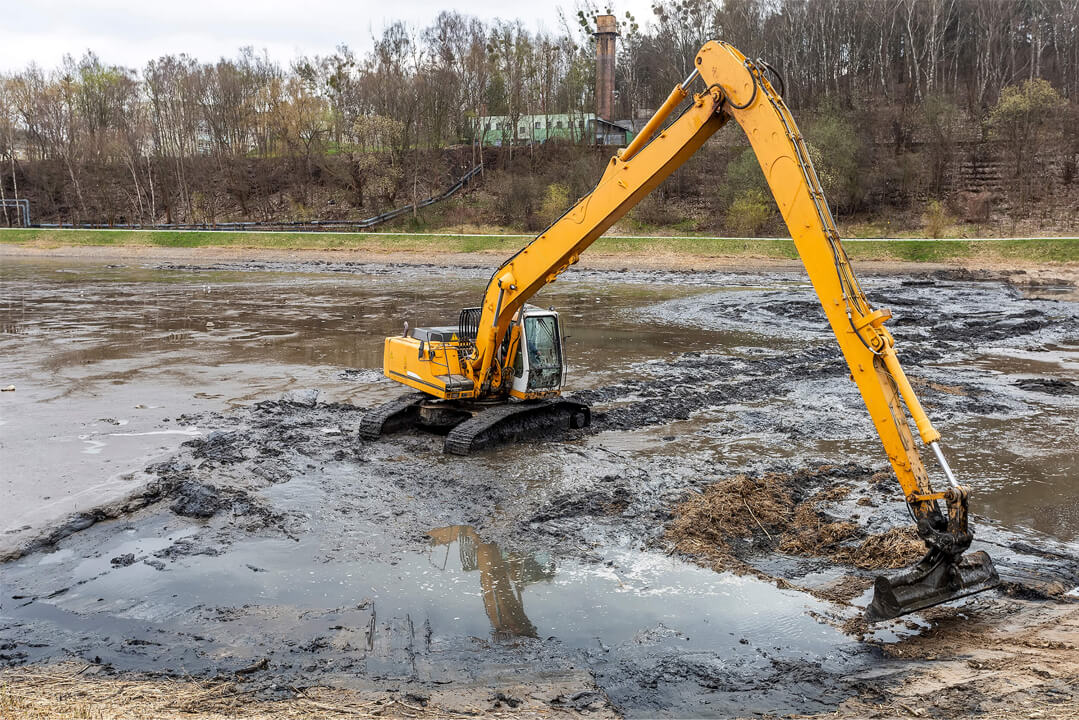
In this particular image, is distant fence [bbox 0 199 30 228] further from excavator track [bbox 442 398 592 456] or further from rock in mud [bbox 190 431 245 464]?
excavator track [bbox 442 398 592 456]

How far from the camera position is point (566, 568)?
9.52 metres

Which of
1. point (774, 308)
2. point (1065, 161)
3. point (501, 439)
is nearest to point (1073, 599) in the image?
point (501, 439)

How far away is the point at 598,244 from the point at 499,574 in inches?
1564

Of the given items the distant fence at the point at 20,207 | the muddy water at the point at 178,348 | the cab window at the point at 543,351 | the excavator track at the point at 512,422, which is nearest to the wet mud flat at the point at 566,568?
the excavator track at the point at 512,422

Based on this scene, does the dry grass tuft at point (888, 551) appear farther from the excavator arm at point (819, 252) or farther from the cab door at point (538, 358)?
the cab door at point (538, 358)

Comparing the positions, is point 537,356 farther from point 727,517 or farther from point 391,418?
point 727,517

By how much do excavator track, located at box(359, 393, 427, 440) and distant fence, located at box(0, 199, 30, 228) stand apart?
63262mm

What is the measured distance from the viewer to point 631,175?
11.8 metres

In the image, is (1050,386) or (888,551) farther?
(1050,386)

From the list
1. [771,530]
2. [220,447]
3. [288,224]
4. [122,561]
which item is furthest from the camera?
[288,224]

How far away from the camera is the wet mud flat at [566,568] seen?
6969 mm

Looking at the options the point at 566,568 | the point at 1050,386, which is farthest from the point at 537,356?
the point at 1050,386

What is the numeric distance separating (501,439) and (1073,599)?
8.13m

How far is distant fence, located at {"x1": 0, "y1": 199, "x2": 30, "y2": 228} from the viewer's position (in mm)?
68162
